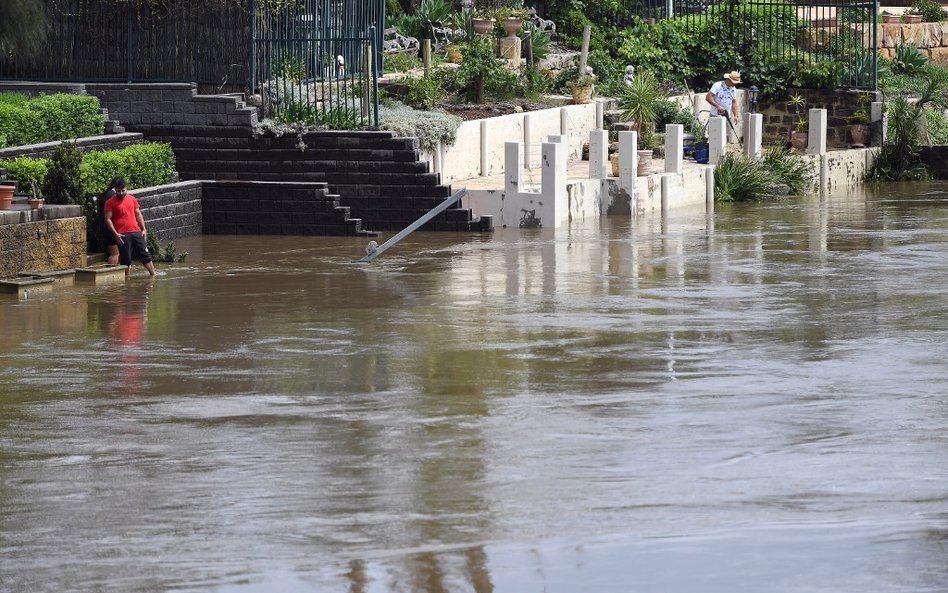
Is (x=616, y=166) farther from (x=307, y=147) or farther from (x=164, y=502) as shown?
(x=164, y=502)

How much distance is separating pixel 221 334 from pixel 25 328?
194 centimetres

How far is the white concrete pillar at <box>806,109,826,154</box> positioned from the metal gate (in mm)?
8353

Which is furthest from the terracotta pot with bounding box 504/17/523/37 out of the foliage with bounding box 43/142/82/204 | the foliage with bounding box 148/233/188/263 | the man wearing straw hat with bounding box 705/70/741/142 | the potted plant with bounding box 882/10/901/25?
the foliage with bounding box 43/142/82/204

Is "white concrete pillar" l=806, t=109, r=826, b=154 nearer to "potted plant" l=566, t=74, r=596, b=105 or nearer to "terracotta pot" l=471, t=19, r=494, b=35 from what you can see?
"potted plant" l=566, t=74, r=596, b=105

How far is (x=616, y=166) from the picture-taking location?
87.5 feet

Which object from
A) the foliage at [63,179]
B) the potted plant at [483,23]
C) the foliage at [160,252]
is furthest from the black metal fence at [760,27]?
the foliage at [63,179]

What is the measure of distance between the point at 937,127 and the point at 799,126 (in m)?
2.85

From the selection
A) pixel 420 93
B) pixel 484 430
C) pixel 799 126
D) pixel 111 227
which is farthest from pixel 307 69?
pixel 484 430

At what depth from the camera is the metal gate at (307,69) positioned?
989 inches

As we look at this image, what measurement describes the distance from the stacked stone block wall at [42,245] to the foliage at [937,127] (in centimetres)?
1838

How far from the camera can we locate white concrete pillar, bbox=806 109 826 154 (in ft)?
101

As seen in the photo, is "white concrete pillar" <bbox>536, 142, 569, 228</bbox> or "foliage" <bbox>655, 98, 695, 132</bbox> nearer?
"white concrete pillar" <bbox>536, 142, 569, 228</bbox>

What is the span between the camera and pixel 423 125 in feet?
82.9

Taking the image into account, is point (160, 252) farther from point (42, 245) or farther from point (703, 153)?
point (703, 153)
